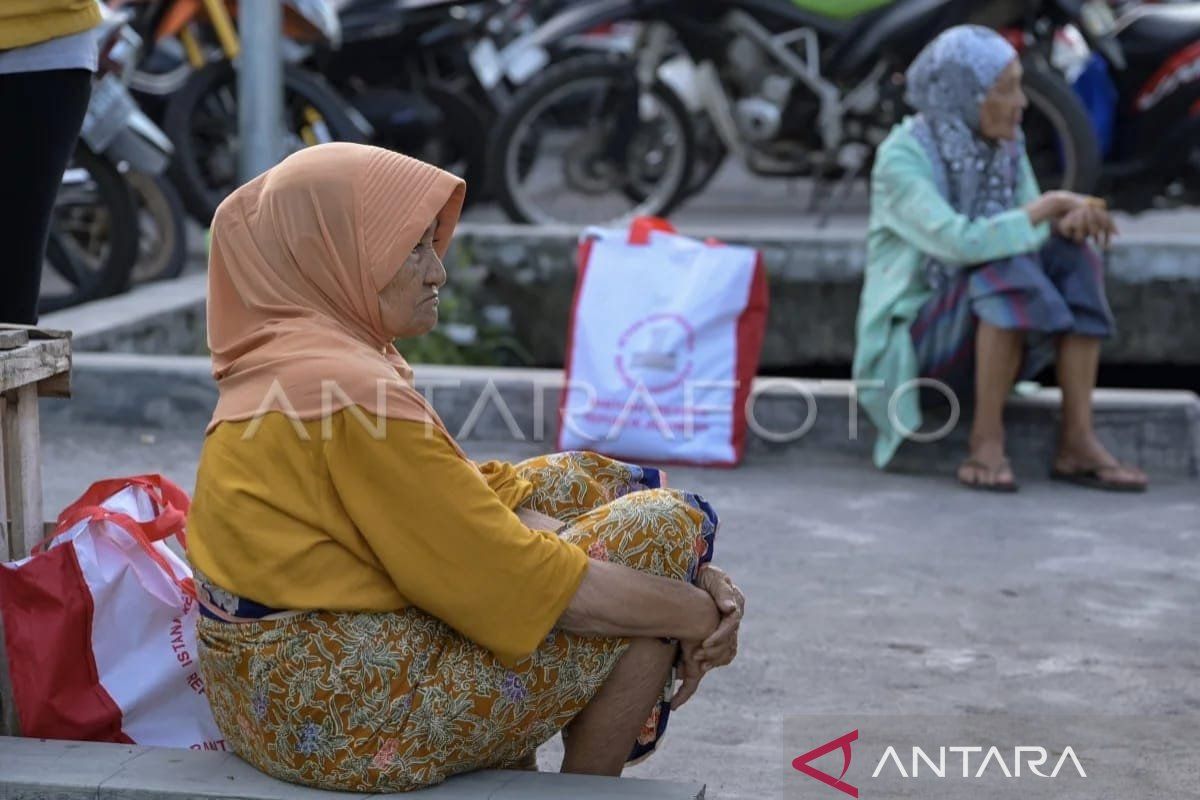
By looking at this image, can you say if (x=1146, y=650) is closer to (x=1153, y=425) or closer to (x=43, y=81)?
(x=1153, y=425)

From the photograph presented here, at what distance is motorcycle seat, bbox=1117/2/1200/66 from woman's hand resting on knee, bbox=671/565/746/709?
576 centimetres

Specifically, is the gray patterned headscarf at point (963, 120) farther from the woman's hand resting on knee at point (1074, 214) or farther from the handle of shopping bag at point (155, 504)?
the handle of shopping bag at point (155, 504)

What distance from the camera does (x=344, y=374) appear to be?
2275mm

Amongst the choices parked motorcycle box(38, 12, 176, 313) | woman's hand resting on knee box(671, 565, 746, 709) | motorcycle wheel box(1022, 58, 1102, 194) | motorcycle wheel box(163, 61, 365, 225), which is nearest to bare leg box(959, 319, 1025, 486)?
woman's hand resting on knee box(671, 565, 746, 709)

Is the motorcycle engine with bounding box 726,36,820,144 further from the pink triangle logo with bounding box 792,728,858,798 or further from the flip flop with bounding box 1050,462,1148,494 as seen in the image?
the pink triangle logo with bounding box 792,728,858,798

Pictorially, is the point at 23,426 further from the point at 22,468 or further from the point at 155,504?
the point at 155,504

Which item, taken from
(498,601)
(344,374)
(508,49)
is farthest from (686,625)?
(508,49)

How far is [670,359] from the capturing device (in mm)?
5016

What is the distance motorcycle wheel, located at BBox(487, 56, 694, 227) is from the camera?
7676 millimetres

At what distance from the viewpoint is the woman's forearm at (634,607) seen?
236 centimetres

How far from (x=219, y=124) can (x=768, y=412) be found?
349 centimetres

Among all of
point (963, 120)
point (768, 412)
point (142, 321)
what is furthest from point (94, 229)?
point (963, 120)

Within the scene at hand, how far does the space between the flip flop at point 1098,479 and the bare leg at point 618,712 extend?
2696mm

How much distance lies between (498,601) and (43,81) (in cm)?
158
